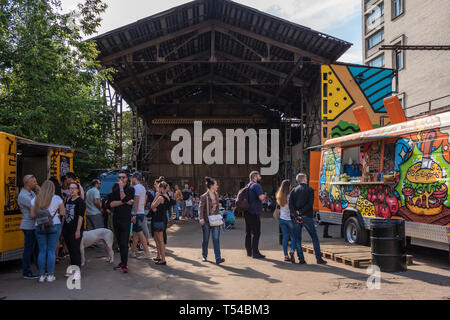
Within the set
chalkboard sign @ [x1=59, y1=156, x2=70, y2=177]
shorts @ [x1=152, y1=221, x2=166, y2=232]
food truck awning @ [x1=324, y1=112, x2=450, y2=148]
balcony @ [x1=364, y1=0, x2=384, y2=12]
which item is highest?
balcony @ [x1=364, y1=0, x2=384, y2=12]

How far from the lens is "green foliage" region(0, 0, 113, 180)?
34.9 feet

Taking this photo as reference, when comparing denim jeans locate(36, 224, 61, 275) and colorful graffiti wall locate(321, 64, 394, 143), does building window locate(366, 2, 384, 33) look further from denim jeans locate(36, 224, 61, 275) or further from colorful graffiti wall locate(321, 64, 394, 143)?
denim jeans locate(36, 224, 61, 275)

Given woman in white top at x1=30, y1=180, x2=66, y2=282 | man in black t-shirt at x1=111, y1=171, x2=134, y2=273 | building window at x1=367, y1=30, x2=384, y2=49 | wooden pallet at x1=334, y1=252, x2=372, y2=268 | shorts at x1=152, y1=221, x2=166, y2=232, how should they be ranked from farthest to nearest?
1. building window at x1=367, y1=30, x2=384, y2=49
2. shorts at x1=152, y1=221, x2=166, y2=232
3. wooden pallet at x1=334, y1=252, x2=372, y2=268
4. man in black t-shirt at x1=111, y1=171, x2=134, y2=273
5. woman in white top at x1=30, y1=180, x2=66, y2=282

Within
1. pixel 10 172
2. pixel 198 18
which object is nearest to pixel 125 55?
pixel 198 18

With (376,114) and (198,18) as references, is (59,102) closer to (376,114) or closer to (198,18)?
(198,18)

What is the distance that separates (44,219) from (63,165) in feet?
11.0

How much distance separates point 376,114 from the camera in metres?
20.1

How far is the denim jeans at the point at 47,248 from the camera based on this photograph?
279 inches

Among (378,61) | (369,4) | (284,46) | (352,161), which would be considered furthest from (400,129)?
(369,4)

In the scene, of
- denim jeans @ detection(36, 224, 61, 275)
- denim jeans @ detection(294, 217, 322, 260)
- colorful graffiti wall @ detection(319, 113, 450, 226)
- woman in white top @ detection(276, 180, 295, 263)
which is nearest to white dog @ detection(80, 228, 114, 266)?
denim jeans @ detection(36, 224, 61, 275)

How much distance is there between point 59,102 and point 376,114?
1481 centimetres

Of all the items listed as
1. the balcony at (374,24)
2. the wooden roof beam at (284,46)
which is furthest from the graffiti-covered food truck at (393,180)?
the balcony at (374,24)

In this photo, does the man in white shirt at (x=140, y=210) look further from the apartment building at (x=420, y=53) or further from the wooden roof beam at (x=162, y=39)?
the apartment building at (x=420, y=53)
